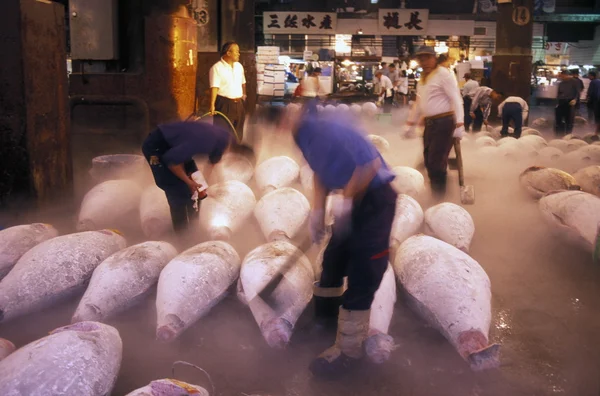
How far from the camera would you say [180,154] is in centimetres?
398

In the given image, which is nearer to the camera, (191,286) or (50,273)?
(191,286)

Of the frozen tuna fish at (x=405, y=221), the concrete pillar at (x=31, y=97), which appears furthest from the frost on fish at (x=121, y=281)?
the concrete pillar at (x=31, y=97)

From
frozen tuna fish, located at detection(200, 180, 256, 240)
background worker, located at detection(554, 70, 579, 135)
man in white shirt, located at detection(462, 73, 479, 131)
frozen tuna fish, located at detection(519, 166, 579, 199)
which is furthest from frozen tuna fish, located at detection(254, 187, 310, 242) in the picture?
background worker, located at detection(554, 70, 579, 135)

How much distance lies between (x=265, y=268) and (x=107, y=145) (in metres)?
4.96

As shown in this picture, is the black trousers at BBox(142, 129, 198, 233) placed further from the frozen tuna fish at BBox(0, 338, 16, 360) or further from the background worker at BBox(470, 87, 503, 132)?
the background worker at BBox(470, 87, 503, 132)

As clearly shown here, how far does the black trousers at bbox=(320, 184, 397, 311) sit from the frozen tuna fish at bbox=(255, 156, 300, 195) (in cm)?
270

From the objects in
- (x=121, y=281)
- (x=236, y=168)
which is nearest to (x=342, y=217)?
(x=121, y=281)

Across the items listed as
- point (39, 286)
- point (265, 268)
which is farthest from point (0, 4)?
point (265, 268)

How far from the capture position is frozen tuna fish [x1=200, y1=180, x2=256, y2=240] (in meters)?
4.25

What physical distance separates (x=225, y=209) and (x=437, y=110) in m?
2.59

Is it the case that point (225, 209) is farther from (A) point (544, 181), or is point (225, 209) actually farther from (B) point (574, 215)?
(A) point (544, 181)

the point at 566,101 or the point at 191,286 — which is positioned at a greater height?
the point at 566,101

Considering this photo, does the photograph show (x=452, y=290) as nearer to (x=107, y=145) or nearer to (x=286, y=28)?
(x=107, y=145)

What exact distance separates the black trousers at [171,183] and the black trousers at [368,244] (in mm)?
1890
